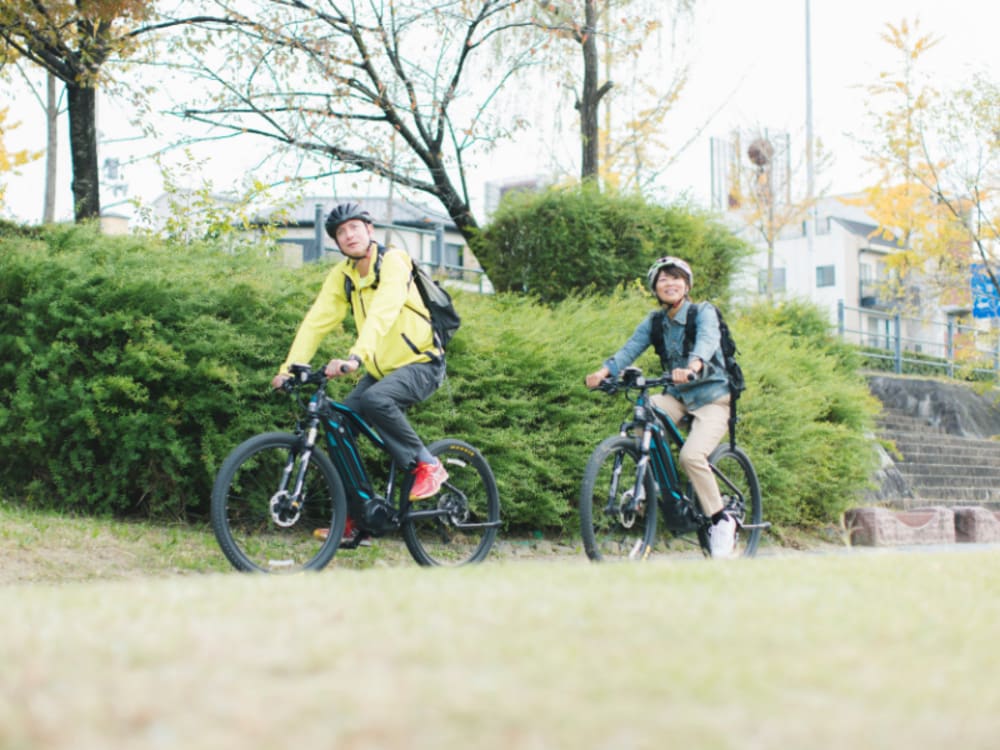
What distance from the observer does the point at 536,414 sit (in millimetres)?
9008

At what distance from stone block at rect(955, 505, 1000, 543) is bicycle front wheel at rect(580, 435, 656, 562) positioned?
7.34 metres

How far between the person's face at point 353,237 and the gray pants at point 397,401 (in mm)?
745

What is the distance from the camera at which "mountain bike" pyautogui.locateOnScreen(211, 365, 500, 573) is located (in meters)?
6.18

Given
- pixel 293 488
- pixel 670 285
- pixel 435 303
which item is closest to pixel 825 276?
pixel 670 285

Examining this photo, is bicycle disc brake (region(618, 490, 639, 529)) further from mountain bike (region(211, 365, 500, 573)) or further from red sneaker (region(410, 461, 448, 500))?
red sneaker (region(410, 461, 448, 500))

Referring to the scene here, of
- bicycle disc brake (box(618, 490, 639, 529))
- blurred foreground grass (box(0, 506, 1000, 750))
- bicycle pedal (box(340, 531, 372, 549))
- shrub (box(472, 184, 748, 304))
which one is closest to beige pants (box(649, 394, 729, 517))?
bicycle disc brake (box(618, 490, 639, 529))

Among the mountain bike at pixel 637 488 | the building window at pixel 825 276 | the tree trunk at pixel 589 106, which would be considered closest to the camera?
the mountain bike at pixel 637 488

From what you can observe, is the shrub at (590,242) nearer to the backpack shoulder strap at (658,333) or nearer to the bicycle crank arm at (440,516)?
the backpack shoulder strap at (658,333)

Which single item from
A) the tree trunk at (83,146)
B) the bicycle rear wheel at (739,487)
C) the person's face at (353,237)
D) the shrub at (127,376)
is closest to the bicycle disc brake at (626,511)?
the bicycle rear wheel at (739,487)

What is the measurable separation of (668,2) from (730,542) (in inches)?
430

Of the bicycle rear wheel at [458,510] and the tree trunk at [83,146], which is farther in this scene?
the tree trunk at [83,146]

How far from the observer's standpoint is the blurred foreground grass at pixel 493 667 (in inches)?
89.5

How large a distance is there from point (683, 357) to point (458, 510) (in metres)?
1.89

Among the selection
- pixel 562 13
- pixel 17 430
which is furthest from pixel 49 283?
pixel 562 13
